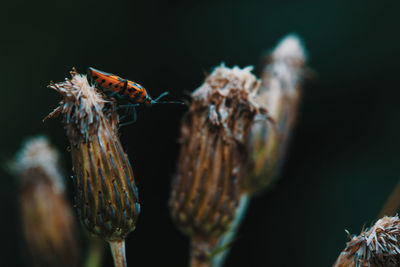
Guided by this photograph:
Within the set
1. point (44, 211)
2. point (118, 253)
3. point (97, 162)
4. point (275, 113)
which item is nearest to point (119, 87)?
point (97, 162)

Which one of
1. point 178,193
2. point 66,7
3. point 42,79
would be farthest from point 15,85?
point 178,193

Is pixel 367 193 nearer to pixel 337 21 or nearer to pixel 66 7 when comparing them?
pixel 337 21

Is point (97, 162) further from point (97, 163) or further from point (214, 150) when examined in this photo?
point (214, 150)

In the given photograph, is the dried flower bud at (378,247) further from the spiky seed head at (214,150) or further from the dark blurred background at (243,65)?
the dark blurred background at (243,65)

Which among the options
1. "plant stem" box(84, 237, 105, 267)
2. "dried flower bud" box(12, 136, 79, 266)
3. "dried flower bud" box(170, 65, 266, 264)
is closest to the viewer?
"dried flower bud" box(170, 65, 266, 264)

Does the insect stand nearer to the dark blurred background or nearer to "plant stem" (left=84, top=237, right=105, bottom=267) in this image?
"plant stem" (left=84, top=237, right=105, bottom=267)

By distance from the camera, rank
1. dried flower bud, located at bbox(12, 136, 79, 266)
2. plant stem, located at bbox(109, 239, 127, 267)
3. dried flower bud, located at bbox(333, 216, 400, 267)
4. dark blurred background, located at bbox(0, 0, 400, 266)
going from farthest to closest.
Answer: dark blurred background, located at bbox(0, 0, 400, 266), dried flower bud, located at bbox(12, 136, 79, 266), plant stem, located at bbox(109, 239, 127, 267), dried flower bud, located at bbox(333, 216, 400, 267)

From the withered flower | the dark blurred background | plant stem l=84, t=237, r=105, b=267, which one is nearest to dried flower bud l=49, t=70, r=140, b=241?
the withered flower
